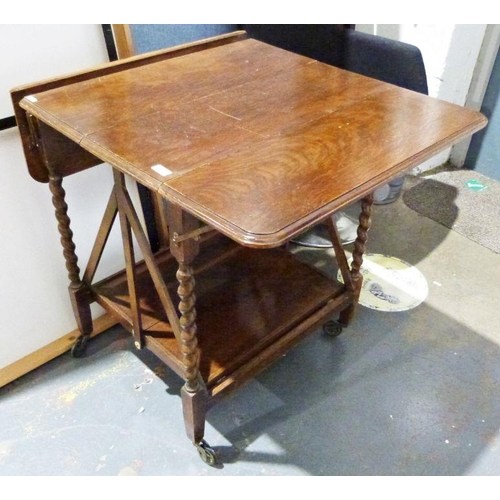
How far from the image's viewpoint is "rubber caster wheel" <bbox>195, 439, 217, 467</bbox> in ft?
4.05

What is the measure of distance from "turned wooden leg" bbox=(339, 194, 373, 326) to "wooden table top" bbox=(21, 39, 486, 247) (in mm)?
310

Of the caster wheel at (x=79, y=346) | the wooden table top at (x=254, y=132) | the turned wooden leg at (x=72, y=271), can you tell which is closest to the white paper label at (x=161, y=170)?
the wooden table top at (x=254, y=132)

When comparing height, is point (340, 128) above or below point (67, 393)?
above

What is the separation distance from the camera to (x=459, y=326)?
162 cm

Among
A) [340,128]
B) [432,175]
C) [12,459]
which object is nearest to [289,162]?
[340,128]

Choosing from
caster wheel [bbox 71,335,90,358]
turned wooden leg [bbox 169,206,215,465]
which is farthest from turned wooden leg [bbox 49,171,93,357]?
turned wooden leg [bbox 169,206,215,465]

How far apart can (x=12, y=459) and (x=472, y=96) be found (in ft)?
7.22

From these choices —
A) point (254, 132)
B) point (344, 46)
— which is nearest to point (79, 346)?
point (254, 132)

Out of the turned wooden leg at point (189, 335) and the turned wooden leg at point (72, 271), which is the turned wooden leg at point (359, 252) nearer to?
the turned wooden leg at point (189, 335)

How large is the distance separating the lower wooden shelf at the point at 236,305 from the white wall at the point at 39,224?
0.15 meters

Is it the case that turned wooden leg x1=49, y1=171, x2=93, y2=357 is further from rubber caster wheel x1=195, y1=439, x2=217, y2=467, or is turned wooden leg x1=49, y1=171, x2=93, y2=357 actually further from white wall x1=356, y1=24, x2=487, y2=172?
white wall x1=356, y1=24, x2=487, y2=172

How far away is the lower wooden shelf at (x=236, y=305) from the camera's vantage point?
123 centimetres

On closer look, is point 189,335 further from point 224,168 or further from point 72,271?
point 72,271

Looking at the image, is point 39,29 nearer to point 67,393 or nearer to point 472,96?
point 67,393
